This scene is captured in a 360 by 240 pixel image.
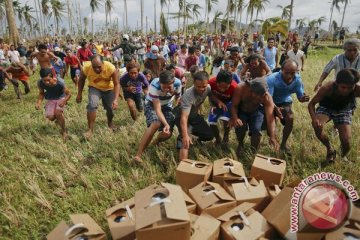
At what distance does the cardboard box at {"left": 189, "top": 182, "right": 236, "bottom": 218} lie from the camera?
2.95 meters

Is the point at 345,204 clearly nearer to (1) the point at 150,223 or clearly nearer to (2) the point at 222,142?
(1) the point at 150,223

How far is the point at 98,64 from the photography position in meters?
5.85

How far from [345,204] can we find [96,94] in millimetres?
5033

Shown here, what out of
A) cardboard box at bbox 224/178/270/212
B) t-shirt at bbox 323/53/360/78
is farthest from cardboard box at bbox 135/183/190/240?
t-shirt at bbox 323/53/360/78

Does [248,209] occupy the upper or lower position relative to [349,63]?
lower

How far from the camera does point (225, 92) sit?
4.82 metres

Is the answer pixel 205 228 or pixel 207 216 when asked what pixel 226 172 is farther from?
pixel 205 228

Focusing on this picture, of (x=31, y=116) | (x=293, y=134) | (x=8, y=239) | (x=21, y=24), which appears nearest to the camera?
(x=8, y=239)

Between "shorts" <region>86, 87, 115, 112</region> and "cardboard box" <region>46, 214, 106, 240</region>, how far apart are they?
3.47 meters

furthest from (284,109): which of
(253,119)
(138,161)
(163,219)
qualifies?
(163,219)

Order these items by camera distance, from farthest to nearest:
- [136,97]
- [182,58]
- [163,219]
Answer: [182,58]
[136,97]
[163,219]

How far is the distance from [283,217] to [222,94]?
2486 mm

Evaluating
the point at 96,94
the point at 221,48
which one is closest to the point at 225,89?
the point at 96,94

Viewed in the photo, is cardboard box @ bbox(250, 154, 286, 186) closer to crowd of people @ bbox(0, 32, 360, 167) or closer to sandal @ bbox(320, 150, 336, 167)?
crowd of people @ bbox(0, 32, 360, 167)
